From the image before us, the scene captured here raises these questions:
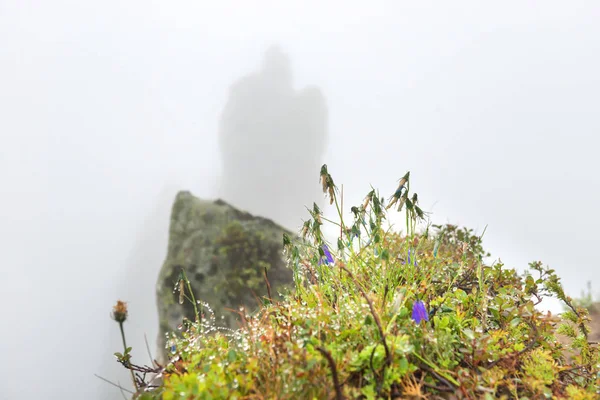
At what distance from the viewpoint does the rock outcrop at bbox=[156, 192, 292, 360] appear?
14.6 m

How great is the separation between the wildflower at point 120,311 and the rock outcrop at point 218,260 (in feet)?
39.1

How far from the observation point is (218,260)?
15.3 meters

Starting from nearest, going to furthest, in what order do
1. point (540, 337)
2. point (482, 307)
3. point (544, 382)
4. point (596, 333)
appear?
point (544, 382)
point (540, 337)
point (482, 307)
point (596, 333)

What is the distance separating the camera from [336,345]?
2.07 metres

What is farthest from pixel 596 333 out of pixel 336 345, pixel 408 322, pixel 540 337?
pixel 336 345

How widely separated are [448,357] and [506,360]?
39cm

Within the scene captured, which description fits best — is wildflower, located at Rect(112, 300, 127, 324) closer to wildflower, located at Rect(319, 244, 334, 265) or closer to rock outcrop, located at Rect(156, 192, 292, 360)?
wildflower, located at Rect(319, 244, 334, 265)

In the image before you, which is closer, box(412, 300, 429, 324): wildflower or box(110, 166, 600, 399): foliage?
box(110, 166, 600, 399): foliage

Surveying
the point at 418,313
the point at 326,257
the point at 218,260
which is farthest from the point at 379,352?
the point at 218,260

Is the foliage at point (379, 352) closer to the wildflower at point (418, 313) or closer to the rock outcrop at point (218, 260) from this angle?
the wildflower at point (418, 313)

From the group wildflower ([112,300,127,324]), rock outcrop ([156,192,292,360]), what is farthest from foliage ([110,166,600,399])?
rock outcrop ([156,192,292,360])

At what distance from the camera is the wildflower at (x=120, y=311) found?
209 cm

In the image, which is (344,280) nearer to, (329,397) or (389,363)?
(389,363)

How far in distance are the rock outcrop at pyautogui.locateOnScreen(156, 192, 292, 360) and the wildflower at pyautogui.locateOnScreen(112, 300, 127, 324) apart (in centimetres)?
1191
